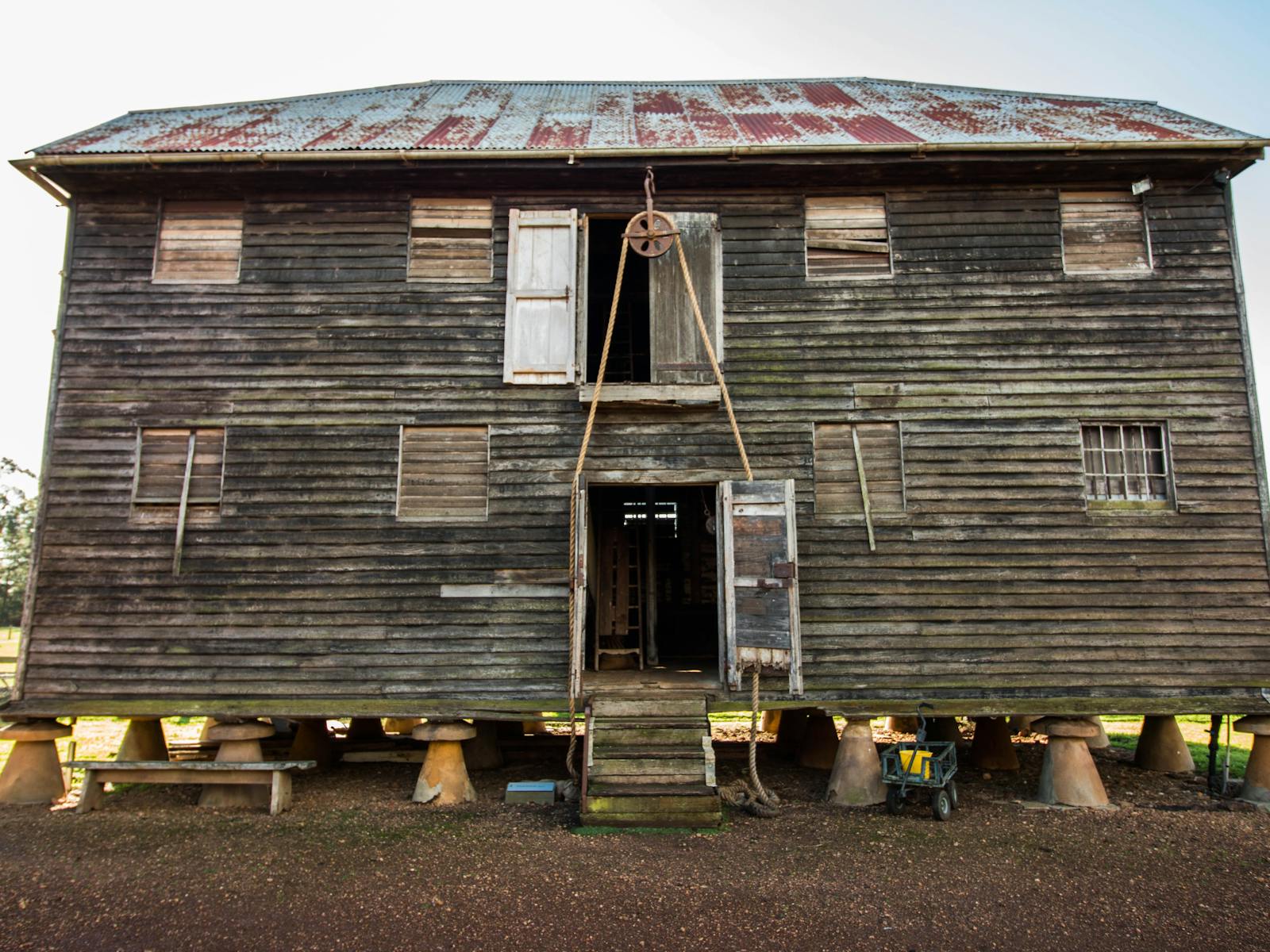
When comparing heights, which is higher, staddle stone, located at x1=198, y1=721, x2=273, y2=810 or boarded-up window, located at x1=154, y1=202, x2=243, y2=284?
boarded-up window, located at x1=154, y1=202, x2=243, y2=284

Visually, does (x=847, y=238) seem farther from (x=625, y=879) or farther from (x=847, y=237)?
(x=625, y=879)

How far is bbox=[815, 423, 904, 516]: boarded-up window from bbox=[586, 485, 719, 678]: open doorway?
2.40m

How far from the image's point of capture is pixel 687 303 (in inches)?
379

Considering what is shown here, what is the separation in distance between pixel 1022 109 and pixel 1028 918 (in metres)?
10.3

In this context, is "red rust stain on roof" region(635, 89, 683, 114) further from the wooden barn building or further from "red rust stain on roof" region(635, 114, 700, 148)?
the wooden barn building

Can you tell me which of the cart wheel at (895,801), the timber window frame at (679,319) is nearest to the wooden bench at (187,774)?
the timber window frame at (679,319)

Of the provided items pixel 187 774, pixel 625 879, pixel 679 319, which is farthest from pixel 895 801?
pixel 187 774

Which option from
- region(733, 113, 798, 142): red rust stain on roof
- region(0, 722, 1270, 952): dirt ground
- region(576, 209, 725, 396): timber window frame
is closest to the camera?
region(0, 722, 1270, 952): dirt ground

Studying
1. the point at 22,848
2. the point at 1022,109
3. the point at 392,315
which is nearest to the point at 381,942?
the point at 22,848

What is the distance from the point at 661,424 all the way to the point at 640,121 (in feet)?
14.7

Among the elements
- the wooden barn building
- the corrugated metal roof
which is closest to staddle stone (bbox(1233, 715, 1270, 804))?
the wooden barn building

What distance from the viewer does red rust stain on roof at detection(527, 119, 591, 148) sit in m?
9.74

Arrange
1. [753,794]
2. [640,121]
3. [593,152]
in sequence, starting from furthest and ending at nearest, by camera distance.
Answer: [640,121] → [593,152] → [753,794]

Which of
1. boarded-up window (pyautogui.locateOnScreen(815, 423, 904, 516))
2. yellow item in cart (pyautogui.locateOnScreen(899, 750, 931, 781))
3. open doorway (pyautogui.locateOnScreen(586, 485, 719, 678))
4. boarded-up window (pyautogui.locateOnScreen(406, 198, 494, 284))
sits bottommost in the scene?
yellow item in cart (pyautogui.locateOnScreen(899, 750, 931, 781))
